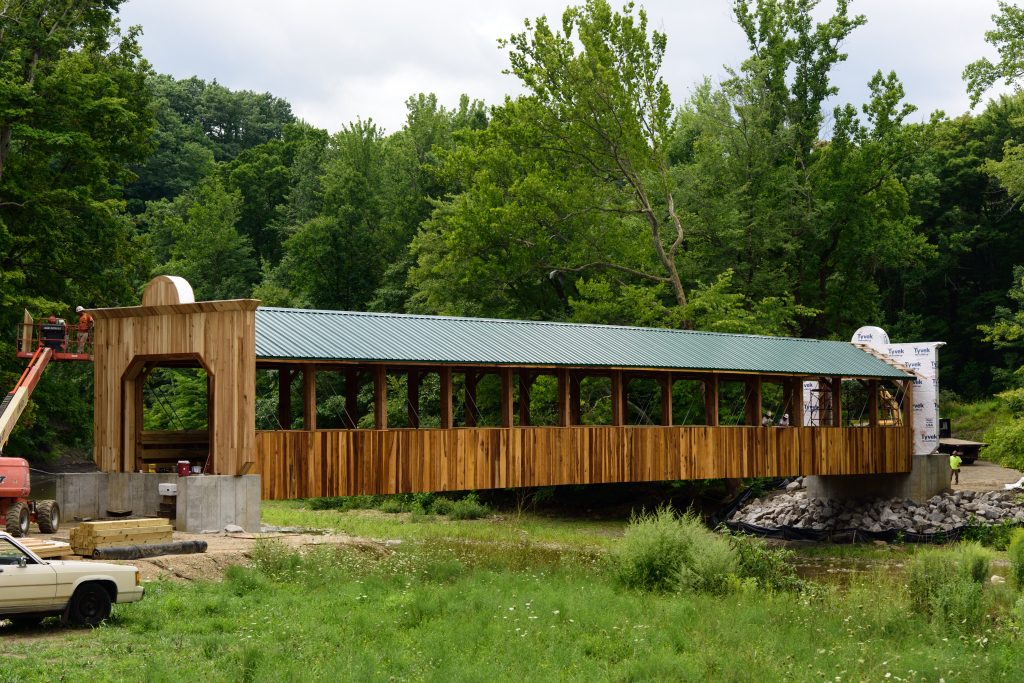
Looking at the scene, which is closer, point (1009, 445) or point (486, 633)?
point (486, 633)

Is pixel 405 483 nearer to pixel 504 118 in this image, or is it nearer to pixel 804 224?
pixel 504 118

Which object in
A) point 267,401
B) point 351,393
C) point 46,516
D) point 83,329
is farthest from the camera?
point 267,401

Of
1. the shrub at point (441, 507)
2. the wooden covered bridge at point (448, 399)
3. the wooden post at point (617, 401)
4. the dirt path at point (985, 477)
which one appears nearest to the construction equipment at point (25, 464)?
the wooden covered bridge at point (448, 399)

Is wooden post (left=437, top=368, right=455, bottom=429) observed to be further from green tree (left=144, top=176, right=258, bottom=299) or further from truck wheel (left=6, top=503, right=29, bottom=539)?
green tree (left=144, top=176, right=258, bottom=299)

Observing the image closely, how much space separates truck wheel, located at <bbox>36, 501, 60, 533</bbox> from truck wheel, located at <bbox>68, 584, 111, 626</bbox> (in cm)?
925

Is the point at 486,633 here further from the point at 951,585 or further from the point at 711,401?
the point at 711,401

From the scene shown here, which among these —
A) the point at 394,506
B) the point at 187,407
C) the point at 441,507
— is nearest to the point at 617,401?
the point at 441,507

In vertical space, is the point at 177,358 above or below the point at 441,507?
above

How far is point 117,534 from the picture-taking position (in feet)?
63.3

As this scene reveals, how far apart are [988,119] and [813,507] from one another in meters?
27.8

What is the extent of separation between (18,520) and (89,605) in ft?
26.7

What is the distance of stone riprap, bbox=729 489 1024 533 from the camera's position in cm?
3381

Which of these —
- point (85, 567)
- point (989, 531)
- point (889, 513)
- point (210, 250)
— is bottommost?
point (989, 531)

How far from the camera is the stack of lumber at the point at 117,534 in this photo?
61.7 feet
